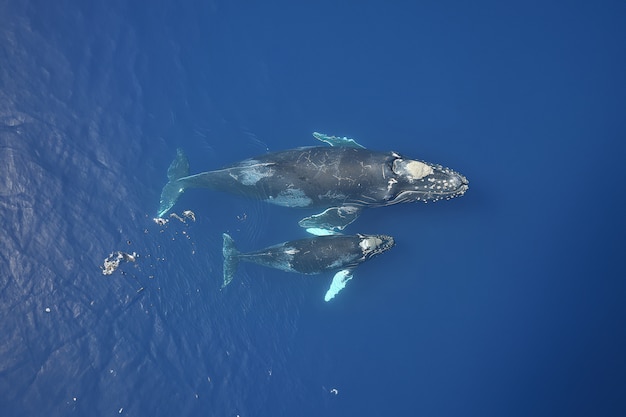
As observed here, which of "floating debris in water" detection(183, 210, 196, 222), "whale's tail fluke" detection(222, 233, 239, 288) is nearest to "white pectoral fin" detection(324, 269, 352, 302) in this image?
"whale's tail fluke" detection(222, 233, 239, 288)

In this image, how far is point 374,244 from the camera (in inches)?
496

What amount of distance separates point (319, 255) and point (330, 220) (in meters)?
1.24

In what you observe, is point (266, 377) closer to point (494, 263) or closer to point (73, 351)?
point (73, 351)

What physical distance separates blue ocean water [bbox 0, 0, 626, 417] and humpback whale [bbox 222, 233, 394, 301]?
0.70m

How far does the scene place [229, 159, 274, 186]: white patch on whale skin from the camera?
1247 cm

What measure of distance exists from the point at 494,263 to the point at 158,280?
35.3ft

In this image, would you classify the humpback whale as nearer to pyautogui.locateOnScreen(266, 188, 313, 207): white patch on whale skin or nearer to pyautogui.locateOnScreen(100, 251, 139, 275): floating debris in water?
pyautogui.locateOnScreen(266, 188, 313, 207): white patch on whale skin

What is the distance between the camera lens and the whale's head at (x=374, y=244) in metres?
12.5

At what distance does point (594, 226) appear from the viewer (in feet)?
Answer: 46.4

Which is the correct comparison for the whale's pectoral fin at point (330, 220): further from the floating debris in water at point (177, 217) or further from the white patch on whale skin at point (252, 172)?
the floating debris in water at point (177, 217)

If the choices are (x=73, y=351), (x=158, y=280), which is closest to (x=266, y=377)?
(x=158, y=280)

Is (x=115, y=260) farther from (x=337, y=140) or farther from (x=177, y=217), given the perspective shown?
(x=337, y=140)

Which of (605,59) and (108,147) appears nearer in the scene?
(108,147)

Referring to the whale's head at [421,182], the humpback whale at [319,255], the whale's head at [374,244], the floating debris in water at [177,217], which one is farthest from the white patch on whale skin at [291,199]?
the floating debris in water at [177,217]
